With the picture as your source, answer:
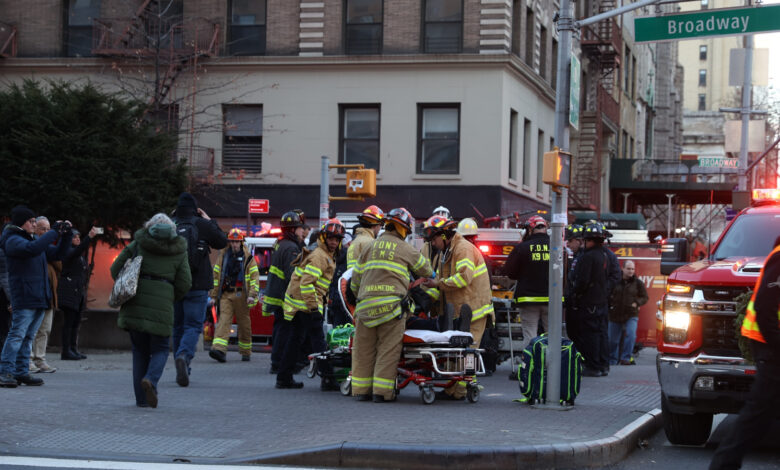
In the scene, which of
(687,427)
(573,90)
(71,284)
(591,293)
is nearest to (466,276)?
(573,90)

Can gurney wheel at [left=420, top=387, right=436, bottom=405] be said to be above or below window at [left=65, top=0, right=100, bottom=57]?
below

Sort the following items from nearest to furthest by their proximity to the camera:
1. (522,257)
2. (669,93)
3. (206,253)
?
(206,253) < (522,257) < (669,93)

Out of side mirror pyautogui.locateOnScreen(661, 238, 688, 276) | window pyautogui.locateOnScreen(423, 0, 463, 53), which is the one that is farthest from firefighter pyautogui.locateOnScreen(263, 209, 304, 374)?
window pyautogui.locateOnScreen(423, 0, 463, 53)

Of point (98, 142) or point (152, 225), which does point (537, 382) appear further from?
point (98, 142)

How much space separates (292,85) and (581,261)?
18.1 meters

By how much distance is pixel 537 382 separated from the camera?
1102cm

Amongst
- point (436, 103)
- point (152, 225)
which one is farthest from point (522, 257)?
point (436, 103)

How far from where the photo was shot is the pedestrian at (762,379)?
6.91m

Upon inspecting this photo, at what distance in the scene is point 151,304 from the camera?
10430mm

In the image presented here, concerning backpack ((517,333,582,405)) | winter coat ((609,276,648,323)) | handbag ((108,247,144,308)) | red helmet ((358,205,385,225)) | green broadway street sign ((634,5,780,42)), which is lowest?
backpack ((517,333,582,405))

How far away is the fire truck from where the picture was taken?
344 inches

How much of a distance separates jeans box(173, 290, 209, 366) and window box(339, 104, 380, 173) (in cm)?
1900

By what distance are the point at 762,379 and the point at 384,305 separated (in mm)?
4685

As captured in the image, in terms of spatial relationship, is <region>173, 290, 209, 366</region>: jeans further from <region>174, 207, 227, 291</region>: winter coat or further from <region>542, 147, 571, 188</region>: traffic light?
<region>542, 147, 571, 188</region>: traffic light
